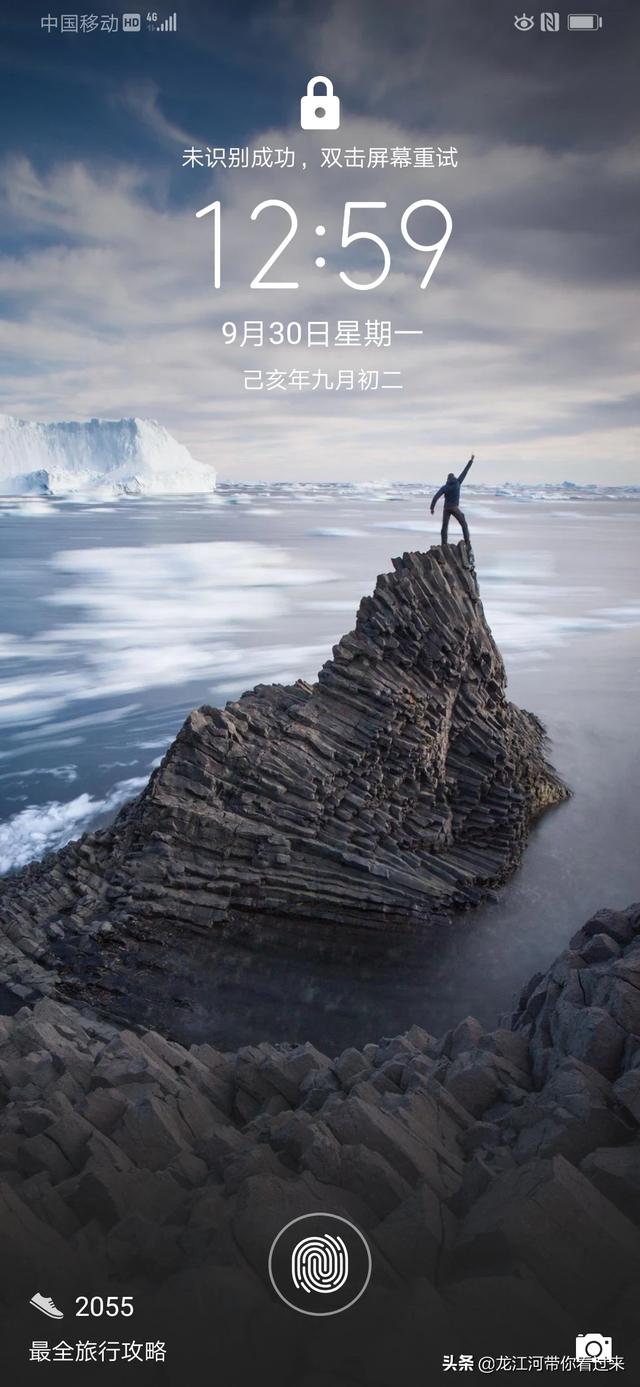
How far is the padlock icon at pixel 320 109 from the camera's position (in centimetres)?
380

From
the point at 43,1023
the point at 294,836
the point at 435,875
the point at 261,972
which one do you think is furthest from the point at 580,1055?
the point at 435,875

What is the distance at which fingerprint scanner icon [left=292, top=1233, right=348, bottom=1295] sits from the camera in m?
2.73

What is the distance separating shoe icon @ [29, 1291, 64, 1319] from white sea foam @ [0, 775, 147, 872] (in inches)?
608

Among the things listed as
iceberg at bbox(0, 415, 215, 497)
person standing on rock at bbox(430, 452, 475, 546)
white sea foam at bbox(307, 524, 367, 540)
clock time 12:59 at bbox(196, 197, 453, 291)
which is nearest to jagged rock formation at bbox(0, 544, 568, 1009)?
person standing on rock at bbox(430, 452, 475, 546)

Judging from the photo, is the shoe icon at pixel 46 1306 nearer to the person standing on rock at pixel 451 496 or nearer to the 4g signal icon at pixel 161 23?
the 4g signal icon at pixel 161 23

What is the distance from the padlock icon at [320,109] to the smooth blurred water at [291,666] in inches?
165

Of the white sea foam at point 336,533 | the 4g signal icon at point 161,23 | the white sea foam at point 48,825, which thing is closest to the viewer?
the 4g signal icon at point 161,23

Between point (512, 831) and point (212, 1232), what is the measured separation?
1336cm

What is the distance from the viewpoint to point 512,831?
52.3ft

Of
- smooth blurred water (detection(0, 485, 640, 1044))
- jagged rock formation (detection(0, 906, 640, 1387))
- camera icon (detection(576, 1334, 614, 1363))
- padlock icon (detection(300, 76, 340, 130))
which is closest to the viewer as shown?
camera icon (detection(576, 1334, 614, 1363))

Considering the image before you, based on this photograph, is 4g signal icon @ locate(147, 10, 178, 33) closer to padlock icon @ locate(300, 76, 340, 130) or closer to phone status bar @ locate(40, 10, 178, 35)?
phone status bar @ locate(40, 10, 178, 35)

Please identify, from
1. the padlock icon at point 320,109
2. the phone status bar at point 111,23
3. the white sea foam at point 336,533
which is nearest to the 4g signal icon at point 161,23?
the phone status bar at point 111,23

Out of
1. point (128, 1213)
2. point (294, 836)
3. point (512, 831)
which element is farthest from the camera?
point (512, 831)

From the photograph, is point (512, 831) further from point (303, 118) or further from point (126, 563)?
point (126, 563)
